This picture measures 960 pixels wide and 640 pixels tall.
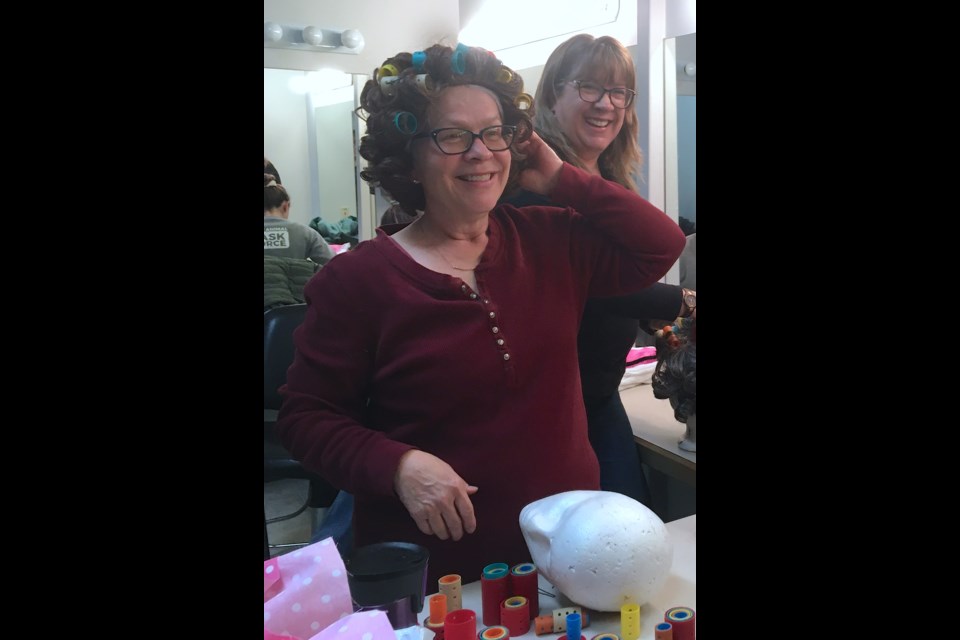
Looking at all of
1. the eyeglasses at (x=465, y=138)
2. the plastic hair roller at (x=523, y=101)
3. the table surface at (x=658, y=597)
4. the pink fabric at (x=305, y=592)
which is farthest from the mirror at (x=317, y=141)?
the table surface at (x=658, y=597)

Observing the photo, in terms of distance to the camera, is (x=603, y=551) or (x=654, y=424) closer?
(x=603, y=551)

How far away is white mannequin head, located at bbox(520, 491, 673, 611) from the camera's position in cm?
112

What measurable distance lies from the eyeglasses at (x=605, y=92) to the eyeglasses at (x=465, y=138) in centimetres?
17

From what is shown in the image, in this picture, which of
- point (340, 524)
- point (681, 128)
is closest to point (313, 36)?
point (681, 128)

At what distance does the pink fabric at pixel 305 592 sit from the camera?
1082 mm

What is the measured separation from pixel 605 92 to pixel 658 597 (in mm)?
831

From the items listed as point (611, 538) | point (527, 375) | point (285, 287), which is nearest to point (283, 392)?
point (285, 287)

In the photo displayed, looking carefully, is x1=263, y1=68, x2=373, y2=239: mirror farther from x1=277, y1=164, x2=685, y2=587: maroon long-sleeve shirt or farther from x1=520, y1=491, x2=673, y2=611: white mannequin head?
x1=520, y1=491, x2=673, y2=611: white mannequin head

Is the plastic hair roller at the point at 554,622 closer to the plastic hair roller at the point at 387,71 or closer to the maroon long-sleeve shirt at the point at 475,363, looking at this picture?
the maroon long-sleeve shirt at the point at 475,363

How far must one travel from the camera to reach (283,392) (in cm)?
116

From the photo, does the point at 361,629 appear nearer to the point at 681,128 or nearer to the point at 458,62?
the point at 458,62

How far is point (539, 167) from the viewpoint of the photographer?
49.0 inches
